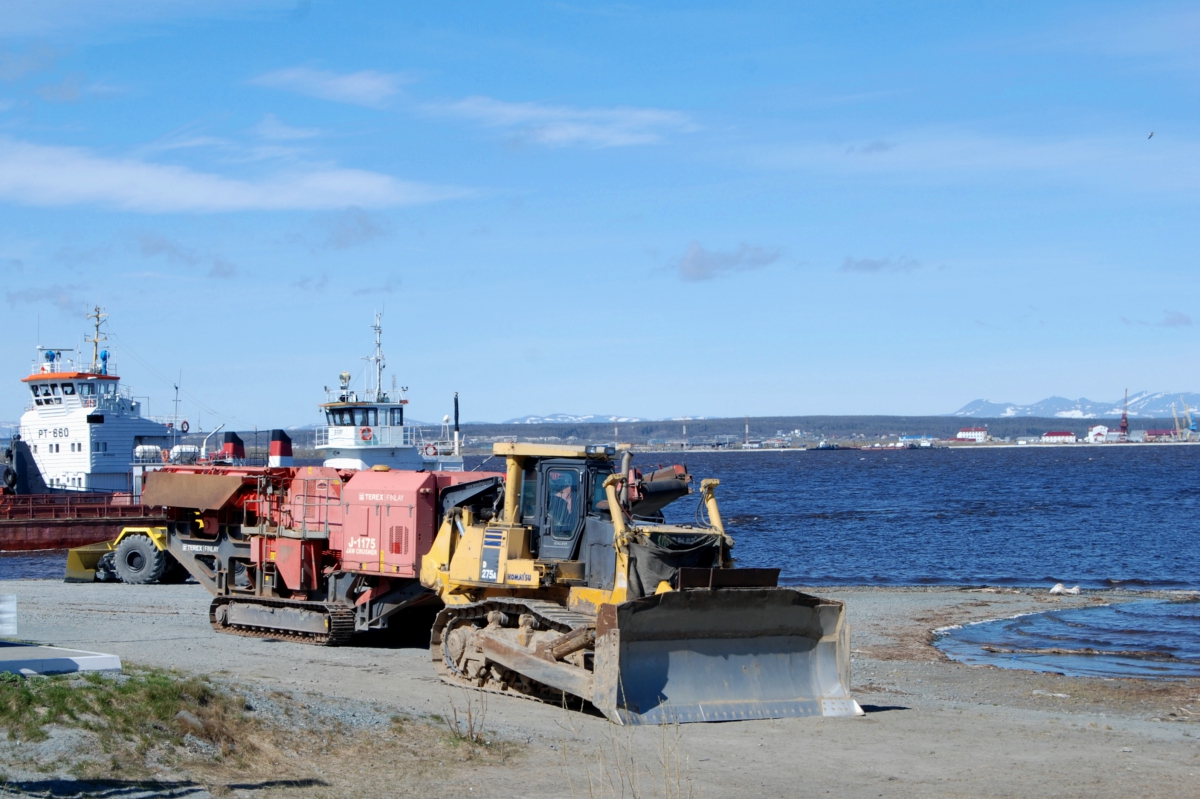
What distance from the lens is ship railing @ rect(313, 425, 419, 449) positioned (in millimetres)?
48812

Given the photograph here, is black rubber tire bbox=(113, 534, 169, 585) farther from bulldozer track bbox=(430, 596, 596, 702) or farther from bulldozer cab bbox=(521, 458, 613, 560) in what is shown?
bulldozer cab bbox=(521, 458, 613, 560)

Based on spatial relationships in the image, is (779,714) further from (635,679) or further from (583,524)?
(583,524)

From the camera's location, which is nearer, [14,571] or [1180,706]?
[1180,706]

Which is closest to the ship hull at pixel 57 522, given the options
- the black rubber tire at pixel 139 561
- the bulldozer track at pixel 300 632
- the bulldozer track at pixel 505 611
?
the black rubber tire at pixel 139 561

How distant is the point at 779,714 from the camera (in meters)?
13.6

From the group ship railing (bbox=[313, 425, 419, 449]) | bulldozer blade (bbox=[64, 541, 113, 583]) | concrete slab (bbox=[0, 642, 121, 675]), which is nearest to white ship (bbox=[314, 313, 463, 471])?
ship railing (bbox=[313, 425, 419, 449])

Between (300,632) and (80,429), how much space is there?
1451 inches

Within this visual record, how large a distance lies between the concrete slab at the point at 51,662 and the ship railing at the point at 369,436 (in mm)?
36389

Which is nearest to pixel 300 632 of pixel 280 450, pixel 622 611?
pixel 622 611

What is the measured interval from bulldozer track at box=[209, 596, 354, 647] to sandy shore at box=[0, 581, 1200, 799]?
0.36m

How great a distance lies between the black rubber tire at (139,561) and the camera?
29.0 metres

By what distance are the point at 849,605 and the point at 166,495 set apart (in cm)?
1579

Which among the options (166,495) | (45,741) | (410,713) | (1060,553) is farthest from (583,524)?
(1060,553)

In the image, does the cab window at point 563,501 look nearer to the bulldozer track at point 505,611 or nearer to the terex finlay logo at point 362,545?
the bulldozer track at point 505,611
